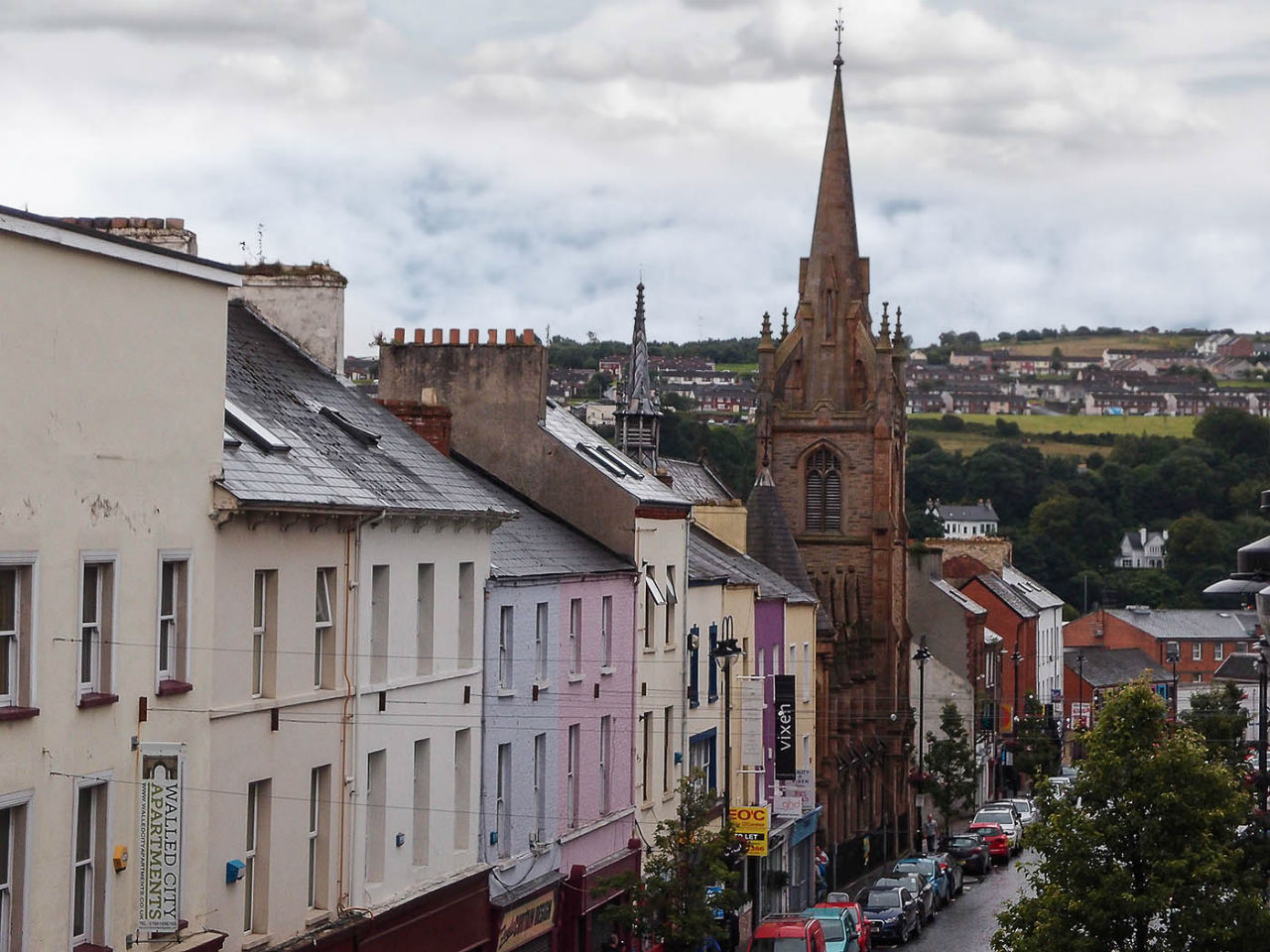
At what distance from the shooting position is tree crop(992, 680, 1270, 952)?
112 ft

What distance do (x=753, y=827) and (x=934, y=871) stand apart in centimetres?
1308

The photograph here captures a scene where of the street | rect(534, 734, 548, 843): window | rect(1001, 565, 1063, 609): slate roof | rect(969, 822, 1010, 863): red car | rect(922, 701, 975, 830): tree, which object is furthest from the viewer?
rect(1001, 565, 1063, 609): slate roof

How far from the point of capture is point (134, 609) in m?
20.5

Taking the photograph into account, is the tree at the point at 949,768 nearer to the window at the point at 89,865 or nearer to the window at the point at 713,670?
the window at the point at 713,670

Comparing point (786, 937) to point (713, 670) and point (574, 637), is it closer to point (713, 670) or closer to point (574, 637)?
point (574, 637)

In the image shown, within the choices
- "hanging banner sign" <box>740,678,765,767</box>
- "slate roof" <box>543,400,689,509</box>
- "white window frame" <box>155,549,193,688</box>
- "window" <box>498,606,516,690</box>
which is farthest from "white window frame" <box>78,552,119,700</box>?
"hanging banner sign" <box>740,678,765,767</box>

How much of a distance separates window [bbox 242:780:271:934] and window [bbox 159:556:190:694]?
2.27m

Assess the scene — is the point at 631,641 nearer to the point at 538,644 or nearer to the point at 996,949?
the point at 538,644

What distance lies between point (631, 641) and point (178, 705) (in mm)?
18906

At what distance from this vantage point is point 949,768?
265 ft

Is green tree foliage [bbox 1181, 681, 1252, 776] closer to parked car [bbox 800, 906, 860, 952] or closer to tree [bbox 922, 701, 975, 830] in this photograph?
parked car [bbox 800, 906, 860, 952]

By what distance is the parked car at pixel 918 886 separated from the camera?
52.6 metres

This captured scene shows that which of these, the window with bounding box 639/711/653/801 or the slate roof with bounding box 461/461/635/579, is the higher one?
the slate roof with bounding box 461/461/635/579

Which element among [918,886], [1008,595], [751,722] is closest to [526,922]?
[751,722]
